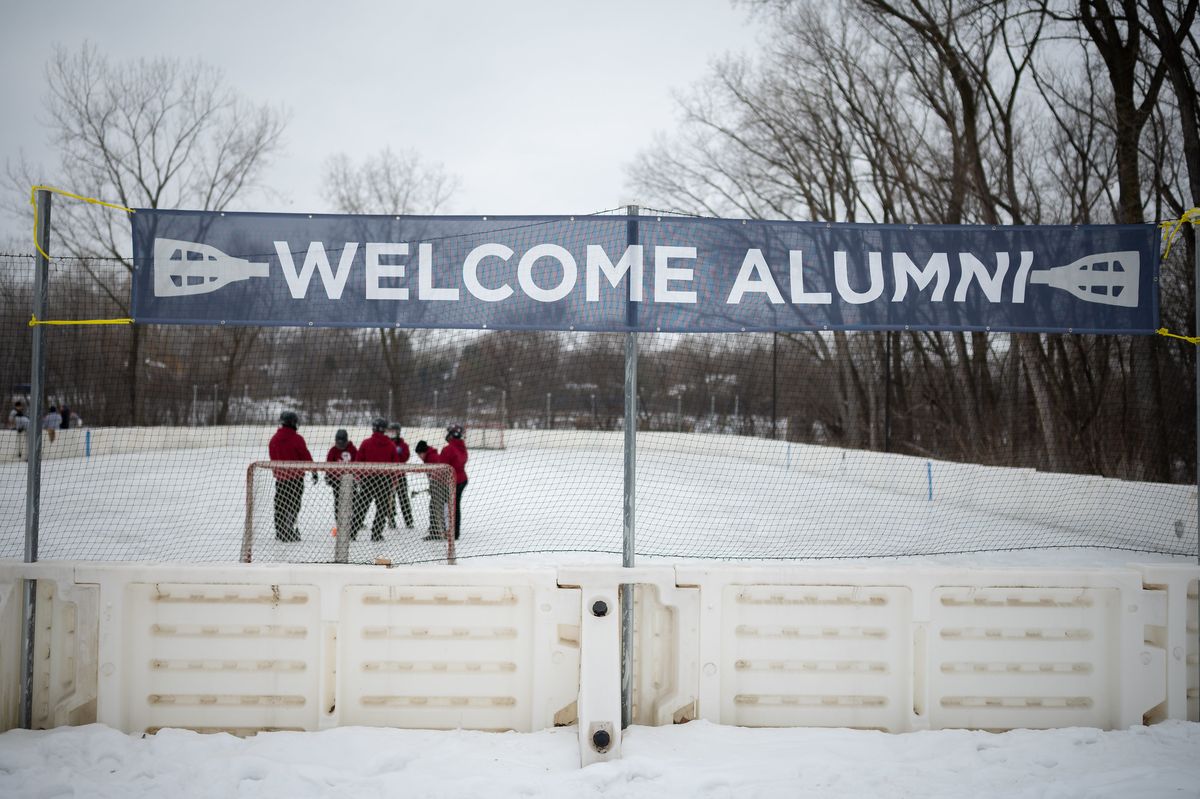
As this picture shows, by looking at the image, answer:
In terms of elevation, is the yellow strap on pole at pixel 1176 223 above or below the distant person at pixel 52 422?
above

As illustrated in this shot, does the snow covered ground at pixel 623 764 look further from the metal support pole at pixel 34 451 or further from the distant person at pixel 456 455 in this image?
the distant person at pixel 456 455

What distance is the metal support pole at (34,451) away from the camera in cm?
360

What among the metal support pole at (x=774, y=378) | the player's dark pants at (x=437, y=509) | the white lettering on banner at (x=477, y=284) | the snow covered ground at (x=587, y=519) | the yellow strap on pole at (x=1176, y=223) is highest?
the yellow strap on pole at (x=1176, y=223)

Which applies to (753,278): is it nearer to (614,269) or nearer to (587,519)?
(614,269)

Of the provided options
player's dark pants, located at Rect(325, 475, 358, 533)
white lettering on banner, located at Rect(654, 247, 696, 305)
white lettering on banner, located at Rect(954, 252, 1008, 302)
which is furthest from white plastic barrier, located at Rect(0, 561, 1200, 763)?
player's dark pants, located at Rect(325, 475, 358, 533)

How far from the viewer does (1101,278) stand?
166 inches

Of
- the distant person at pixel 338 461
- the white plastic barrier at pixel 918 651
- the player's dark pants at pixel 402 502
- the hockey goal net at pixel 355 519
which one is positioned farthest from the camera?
the player's dark pants at pixel 402 502

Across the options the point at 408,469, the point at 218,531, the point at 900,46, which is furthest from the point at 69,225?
the point at 900,46

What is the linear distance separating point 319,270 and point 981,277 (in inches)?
151

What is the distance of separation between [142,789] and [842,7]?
85.6 ft

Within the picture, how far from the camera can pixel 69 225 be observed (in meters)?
26.8

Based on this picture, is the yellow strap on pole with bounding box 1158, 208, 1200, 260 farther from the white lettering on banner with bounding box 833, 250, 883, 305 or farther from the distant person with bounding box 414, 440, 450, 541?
the distant person with bounding box 414, 440, 450, 541

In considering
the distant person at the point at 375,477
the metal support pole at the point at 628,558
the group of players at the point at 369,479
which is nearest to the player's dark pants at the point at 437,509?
the group of players at the point at 369,479

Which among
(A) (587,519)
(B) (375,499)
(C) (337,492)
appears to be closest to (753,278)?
(C) (337,492)
